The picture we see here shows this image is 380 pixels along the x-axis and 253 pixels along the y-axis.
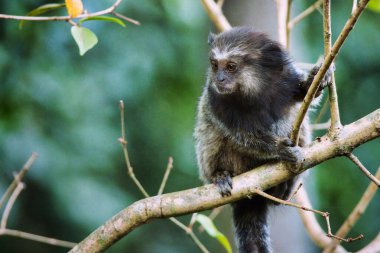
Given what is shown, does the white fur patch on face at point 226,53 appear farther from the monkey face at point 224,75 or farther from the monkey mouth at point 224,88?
the monkey mouth at point 224,88

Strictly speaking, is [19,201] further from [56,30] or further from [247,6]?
[247,6]

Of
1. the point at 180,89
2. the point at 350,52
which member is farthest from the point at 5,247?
the point at 350,52

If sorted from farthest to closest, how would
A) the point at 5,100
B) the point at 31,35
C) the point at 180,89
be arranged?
the point at 180,89 → the point at 31,35 → the point at 5,100

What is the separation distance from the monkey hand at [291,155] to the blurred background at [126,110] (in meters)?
2.19

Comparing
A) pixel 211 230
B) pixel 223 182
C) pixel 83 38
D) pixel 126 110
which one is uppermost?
pixel 83 38

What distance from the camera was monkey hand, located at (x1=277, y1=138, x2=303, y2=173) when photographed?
3252mm

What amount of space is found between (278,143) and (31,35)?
12.1ft

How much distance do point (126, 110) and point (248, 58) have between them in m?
3.01

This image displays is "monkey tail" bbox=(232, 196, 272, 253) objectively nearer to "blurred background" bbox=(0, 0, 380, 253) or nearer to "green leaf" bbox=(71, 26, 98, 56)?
"blurred background" bbox=(0, 0, 380, 253)

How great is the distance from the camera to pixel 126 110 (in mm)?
6820

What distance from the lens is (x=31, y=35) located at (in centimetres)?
636

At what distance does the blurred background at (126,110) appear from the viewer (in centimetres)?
603

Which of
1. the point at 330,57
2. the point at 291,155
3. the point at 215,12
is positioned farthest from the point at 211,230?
the point at 215,12

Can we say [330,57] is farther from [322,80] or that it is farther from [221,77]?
[221,77]
